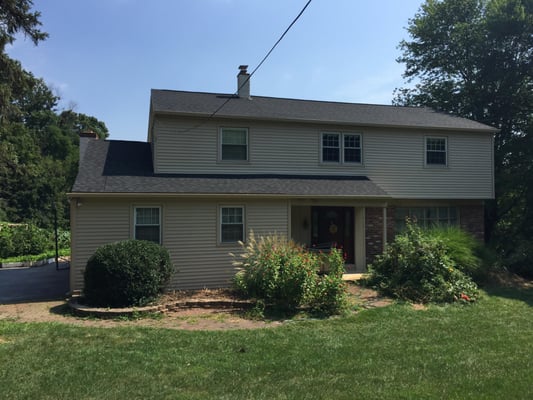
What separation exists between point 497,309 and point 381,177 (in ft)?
21.2

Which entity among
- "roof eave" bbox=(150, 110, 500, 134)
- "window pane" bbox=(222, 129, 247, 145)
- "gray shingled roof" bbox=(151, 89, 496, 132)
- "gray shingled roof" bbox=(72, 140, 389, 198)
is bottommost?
"gray shingled roof" bbox=(72, 140, 389, 198)

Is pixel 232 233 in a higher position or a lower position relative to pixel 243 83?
lower

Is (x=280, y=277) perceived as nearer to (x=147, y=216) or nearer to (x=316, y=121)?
(x=147, y=216)

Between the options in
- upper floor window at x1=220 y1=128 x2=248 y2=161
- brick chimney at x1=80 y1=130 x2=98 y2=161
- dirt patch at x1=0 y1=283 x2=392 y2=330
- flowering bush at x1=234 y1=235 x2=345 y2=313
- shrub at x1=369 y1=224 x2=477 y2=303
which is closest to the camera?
dirt patch at x1=0 y1=283 x2=392 y2=330

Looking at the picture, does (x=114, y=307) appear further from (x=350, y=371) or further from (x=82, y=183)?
(x=350, y=371)

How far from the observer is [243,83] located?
15.6 metres

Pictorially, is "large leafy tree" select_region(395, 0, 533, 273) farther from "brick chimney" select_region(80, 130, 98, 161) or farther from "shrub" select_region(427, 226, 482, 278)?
"brick chimney" select_region(80, 130, 98, 161)

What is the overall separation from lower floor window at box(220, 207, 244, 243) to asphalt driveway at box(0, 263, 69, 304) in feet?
15.2

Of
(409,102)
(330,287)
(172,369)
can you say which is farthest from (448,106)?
(172,369)

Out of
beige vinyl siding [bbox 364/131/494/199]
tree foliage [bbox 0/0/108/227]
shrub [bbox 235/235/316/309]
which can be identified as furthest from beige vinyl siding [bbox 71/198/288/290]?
tree foliage [bbox 0/0/108/227]

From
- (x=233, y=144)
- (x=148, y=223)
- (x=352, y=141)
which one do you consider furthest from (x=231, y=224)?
(x=352, y=141)

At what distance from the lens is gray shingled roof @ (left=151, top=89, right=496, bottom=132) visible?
13.2 meters

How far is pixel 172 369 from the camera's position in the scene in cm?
530

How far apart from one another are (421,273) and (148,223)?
7.51 metres
